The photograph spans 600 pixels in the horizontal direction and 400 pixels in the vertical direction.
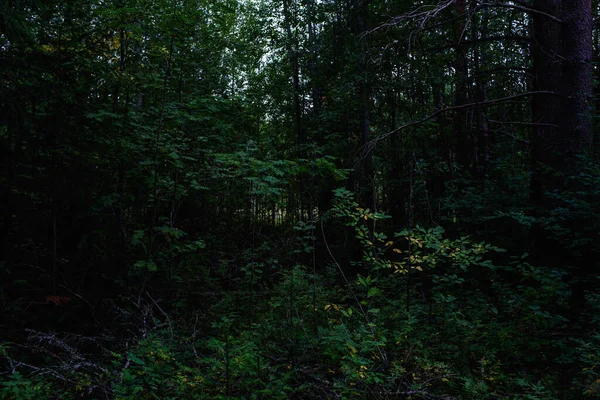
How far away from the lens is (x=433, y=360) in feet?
12.8

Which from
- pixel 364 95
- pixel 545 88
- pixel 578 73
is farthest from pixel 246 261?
pixel 578 73

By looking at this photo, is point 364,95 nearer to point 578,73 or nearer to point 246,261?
point 578,73

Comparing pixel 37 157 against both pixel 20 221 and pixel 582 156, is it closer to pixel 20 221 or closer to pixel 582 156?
pixel 20 221

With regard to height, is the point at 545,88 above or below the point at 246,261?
above

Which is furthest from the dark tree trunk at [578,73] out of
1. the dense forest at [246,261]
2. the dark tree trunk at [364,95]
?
the dark tree trunk at [364,95]

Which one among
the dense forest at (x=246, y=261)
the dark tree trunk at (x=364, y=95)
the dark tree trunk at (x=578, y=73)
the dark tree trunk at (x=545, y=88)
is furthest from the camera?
the dark tree trunk at (x=364, y=95)

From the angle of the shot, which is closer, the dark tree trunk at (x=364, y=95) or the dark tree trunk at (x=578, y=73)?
the dark tree trunk at (x=578, y=73)

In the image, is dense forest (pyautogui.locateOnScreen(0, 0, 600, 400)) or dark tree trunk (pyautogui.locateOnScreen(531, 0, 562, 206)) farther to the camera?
dark tree trunk (pyautogui.locateOnScreen(531, 0, 562, 206))

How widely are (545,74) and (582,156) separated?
243 cm

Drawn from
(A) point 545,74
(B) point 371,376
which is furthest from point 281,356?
(A) point 545,74

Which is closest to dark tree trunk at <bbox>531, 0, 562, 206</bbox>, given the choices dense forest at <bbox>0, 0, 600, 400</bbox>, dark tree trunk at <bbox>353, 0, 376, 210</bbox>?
dense forest at <bbox>0, 0, 600, 400</bbox>

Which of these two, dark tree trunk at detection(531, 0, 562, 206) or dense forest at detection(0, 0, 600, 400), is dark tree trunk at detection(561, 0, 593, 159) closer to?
dense forest at detection(0, 0, 600, 400)

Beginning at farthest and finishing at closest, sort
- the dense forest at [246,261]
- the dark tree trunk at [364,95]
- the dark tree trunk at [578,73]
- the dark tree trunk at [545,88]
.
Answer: the dark tree trunk at [364,95]
the dark tree trunk at [545,88]
the dark tree trunk at [578,73]
the dense forest at [246,261]

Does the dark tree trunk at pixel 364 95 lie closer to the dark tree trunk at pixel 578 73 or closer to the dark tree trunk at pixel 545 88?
the dark tree trunk at pixel 545 88
